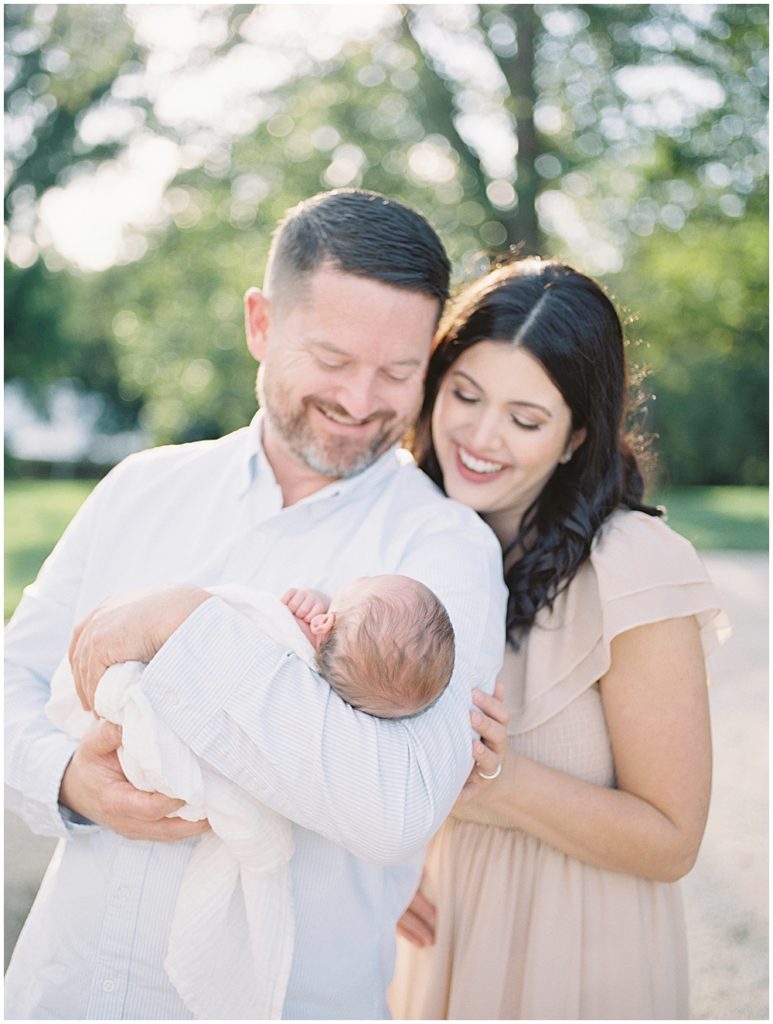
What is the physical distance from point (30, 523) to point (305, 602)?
16991 mm

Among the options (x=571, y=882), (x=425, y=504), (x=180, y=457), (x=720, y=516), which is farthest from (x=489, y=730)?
(x=720, y=516)

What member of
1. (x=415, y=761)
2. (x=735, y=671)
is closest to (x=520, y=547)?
(x=415, y=761)

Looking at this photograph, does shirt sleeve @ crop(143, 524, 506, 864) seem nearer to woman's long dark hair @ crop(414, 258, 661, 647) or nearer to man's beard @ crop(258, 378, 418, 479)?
man's beard @ crop(258, 378, 418, 479)

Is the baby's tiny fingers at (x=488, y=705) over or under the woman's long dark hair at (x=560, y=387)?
under

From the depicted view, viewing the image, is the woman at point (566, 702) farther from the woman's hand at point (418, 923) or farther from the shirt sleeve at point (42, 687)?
the shirt sleeve at point (42, 687)

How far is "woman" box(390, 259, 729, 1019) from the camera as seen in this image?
229 cm

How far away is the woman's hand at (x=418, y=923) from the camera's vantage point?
2.54 m

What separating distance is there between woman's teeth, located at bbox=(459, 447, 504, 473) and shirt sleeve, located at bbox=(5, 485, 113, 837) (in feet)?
2.92

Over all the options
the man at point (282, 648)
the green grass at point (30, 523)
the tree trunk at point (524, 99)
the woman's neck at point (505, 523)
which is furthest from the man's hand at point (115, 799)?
the tree trunk at point (524, 99)

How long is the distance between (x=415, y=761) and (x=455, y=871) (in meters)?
0.98

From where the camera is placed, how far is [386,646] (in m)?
1.81

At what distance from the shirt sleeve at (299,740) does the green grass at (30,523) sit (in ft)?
26.4

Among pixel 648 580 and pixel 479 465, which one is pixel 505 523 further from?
pixel 648 580

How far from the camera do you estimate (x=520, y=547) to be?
2.63m
